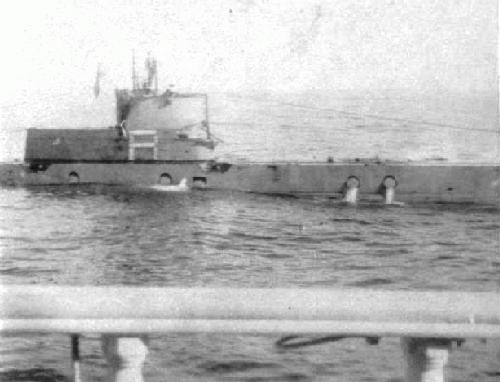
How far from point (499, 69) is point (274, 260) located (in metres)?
7.28

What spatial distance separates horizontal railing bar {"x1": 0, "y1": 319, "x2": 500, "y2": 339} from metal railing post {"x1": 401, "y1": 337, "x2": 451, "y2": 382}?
0.15ft

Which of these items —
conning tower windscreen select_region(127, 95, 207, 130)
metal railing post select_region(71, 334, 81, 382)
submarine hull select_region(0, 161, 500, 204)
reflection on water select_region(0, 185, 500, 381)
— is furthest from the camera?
submarine hull select_region(0, 161, 500, 204)

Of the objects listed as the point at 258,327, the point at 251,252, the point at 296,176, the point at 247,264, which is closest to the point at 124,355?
the point at 258,327

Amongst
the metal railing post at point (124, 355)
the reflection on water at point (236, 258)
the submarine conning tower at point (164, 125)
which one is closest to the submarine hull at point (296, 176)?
the submarine conning tower at point (164, 125)

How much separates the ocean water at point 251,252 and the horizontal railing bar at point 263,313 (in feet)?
1.69

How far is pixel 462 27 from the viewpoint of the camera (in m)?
4.41

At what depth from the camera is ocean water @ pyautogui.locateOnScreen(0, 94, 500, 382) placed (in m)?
2.77

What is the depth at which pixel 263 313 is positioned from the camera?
6.11 ft

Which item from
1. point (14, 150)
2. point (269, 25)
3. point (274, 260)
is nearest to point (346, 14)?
point (269, 25)

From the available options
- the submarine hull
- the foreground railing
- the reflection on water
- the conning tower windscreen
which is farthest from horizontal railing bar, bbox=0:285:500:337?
the submarine hull

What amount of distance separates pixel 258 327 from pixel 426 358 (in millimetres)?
473

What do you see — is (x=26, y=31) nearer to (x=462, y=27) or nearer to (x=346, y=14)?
(x=346, y=14)

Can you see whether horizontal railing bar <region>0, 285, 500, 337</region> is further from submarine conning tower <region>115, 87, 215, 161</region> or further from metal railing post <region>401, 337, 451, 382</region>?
submarine conning tower <region>115, 87, 215, 161</region>

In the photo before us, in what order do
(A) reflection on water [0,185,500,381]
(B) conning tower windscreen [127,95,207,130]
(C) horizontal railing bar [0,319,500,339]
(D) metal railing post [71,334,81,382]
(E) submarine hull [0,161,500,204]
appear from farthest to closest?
(E) submarine hull [0,161,500,204] < (B) conning tower windscreen [127,95,207,130] < (A) reflection on water [0,185,500,381] < (D) metal railing post [71,334,81,382] < (C) horizontal railing bar [0,319,500,339]
